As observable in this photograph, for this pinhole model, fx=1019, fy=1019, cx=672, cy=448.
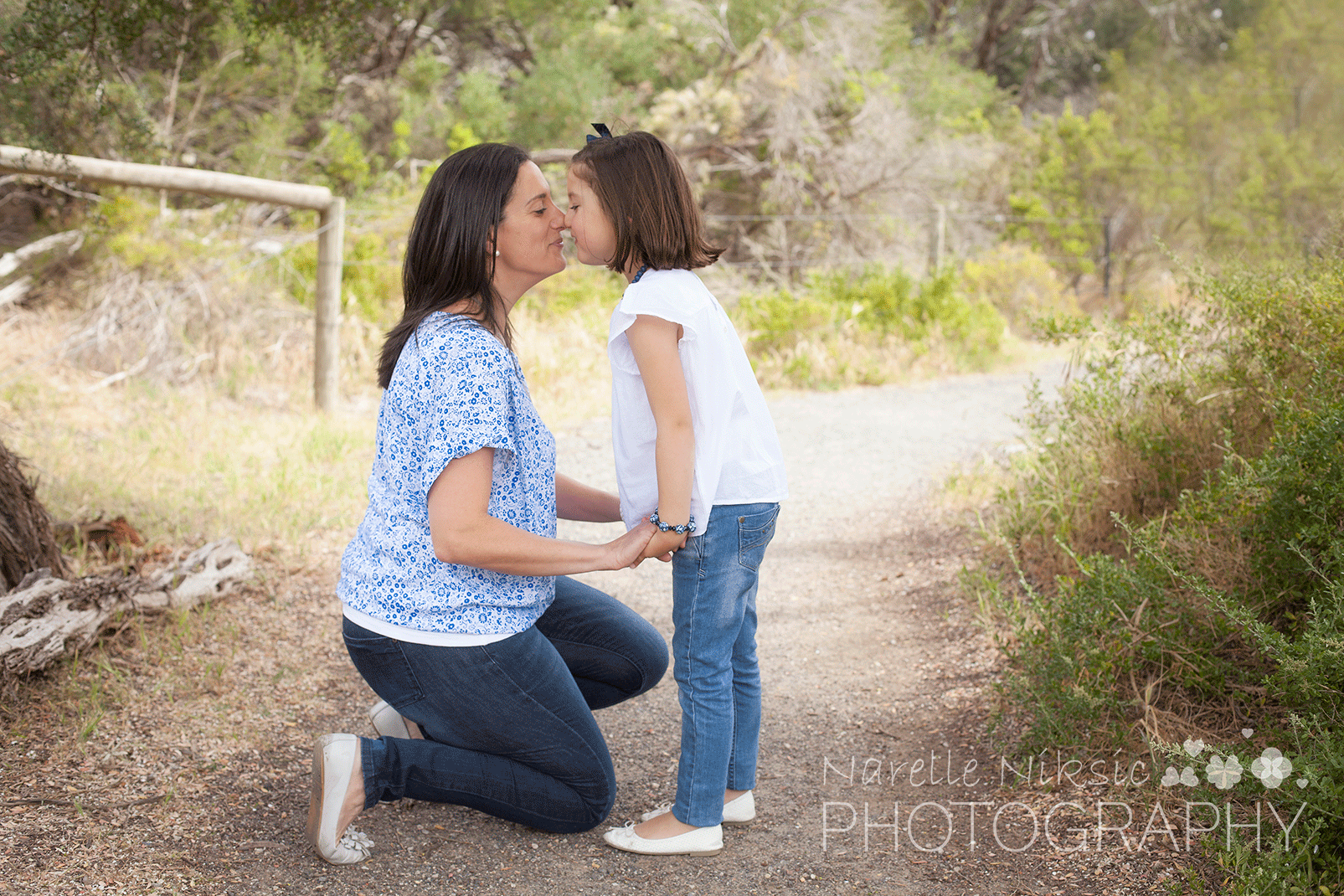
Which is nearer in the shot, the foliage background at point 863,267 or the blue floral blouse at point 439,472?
the blue floral blouse at point 439,472

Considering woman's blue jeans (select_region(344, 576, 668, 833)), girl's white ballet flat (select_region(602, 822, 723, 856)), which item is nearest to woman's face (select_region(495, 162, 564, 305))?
woman's blue jeans (select_region(344, 576, 668, 833))

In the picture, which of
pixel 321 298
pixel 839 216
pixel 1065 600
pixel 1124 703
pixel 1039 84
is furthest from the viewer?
pixel 1039 84

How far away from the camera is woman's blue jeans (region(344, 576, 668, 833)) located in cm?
207

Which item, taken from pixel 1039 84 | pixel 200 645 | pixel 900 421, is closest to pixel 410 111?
pixel 900 421

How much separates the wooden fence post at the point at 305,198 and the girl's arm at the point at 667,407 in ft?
12.0

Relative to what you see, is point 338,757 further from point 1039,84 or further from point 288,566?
point 1039,84

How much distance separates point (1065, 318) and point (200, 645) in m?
3.20

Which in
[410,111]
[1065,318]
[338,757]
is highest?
[410,111]

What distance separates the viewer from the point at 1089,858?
211cm

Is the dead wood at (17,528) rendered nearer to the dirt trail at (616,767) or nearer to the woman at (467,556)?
the dirt trail at (616,767)

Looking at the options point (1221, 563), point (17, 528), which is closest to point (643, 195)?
point (1221, 563)

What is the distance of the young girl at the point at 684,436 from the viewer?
6.38 ft

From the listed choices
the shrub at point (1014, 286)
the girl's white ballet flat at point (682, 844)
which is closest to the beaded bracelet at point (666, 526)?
the girl's white ballet flat at point (682, 844)

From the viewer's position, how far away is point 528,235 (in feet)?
6.99
